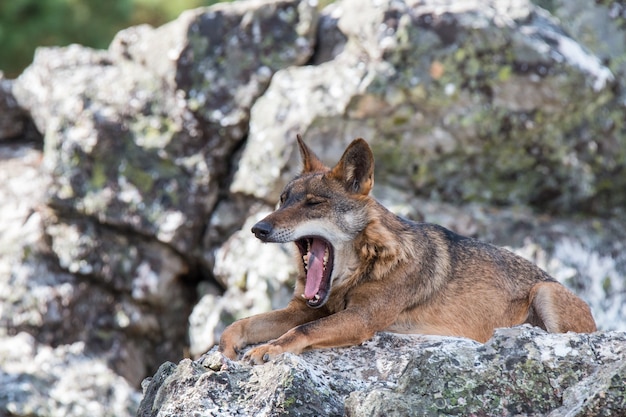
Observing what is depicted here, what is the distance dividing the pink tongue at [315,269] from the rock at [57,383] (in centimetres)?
468

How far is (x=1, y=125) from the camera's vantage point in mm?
13055

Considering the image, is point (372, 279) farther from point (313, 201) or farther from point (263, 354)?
point (263, 354)

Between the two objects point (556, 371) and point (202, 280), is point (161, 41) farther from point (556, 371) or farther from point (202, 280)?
point (556, 371)

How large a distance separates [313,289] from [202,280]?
5.35m

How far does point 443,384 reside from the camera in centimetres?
437

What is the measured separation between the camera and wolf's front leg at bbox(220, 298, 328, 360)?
20.5 feet

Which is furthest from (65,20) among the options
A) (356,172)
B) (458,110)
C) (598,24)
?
(356,172)

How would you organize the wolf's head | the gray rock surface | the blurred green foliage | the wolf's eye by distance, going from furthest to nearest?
1. the blurred green foliage
2. the gray rock surface
3. the wolf's eye
4. the wolf's head

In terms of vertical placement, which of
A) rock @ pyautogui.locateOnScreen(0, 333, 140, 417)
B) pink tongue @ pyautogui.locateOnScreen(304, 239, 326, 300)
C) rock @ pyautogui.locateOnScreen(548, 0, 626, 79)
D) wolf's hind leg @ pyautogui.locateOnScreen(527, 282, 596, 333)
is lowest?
rock @ pyautogui.locateOnScreen(0, 333, 140, 417)

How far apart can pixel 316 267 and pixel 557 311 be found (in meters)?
1.99

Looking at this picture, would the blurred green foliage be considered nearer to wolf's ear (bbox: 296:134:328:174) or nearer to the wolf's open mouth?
wolf's ear (bbox: 296:134:328:174)

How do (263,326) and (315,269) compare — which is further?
(315,269)

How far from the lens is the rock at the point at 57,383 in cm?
1006

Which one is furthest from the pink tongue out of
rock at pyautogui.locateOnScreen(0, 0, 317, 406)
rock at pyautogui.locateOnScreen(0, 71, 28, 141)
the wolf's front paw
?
rock at pyautogui.locateOnScreen(0, 71, 28, 141)
